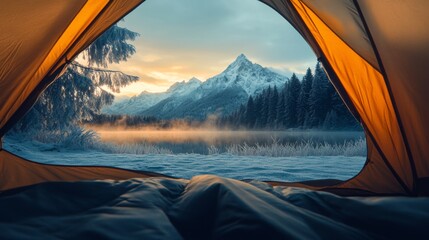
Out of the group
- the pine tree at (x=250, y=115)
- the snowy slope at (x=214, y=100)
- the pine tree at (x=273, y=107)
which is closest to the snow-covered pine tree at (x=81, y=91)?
the pine tree at (x=273, y=107)

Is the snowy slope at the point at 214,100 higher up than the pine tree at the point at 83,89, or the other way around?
the snowy slope at the point at 214,100

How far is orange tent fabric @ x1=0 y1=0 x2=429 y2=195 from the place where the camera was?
6.96ft

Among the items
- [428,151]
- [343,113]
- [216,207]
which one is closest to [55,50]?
[216,207]

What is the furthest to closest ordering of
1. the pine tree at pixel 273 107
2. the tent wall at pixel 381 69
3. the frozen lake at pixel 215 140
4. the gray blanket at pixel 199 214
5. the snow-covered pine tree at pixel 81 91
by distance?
the pine tree at pixel 273 107 → the frozen lake at pixel 215 140 → the snow-covered pine tree at pixel 81 91 → the tent wall at pixel 381 69 → the gray blanket at pixel 199 214

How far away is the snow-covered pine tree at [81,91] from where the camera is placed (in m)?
8.30

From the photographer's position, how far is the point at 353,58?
8.67 ft

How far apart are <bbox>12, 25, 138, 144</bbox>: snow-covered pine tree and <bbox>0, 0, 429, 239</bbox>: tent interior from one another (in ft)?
19.7

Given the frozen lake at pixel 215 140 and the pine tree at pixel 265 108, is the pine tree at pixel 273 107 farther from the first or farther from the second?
the frozen lake at pixel 215 140

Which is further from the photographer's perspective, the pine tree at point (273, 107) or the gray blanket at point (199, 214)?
the pine tree at point (273, 107)

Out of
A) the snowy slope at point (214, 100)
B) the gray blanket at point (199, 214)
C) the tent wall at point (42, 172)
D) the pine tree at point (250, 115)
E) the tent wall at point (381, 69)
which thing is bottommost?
the tent wall at point (42, 172)

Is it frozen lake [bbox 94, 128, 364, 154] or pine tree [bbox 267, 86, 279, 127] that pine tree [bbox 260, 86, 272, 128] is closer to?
pine tree [bbox 267, 86, 279, 127]

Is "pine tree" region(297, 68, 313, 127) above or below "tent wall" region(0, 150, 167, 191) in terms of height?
above

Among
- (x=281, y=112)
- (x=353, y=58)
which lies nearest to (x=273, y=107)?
(x=281, y=112)

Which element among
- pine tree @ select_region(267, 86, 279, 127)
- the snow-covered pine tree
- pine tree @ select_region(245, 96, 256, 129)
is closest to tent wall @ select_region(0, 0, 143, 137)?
the snow-covered pine tree
